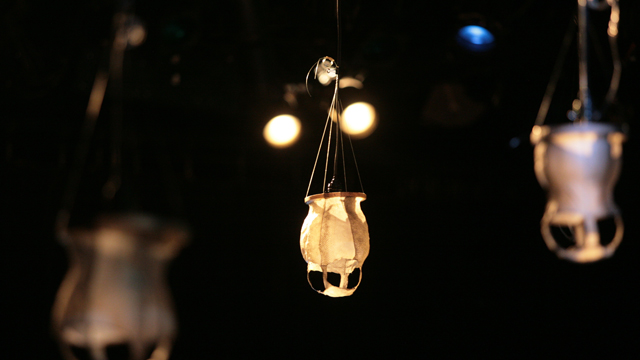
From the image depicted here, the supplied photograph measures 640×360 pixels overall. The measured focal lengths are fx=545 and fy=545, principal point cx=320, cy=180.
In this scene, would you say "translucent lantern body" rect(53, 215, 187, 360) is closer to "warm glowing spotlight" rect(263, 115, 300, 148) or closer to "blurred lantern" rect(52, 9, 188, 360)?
"blurred lantern" rect(52, 9, 188, 360)

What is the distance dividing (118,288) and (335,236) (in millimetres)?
701

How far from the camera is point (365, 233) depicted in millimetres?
1646

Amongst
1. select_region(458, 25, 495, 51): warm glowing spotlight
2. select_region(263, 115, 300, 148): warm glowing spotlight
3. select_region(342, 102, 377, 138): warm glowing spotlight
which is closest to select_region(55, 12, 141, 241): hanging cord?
select_region(263, 115, 300, 148): warm glowing spotlight

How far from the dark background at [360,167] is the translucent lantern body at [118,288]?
2.18 m

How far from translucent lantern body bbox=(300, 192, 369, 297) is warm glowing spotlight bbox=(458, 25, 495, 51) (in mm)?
1936

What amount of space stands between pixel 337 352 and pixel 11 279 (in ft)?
7.20

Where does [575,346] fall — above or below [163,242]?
below

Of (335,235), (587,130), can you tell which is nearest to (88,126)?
(335,235)

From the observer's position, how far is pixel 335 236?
5.19 feet

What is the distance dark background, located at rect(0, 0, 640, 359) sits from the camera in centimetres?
310

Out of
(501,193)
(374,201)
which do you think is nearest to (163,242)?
(374,201)

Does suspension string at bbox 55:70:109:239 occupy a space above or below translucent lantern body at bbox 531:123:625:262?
above

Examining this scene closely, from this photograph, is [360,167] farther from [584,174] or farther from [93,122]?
[584,174]

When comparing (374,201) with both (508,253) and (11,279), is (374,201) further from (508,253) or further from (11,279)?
(11,279)
